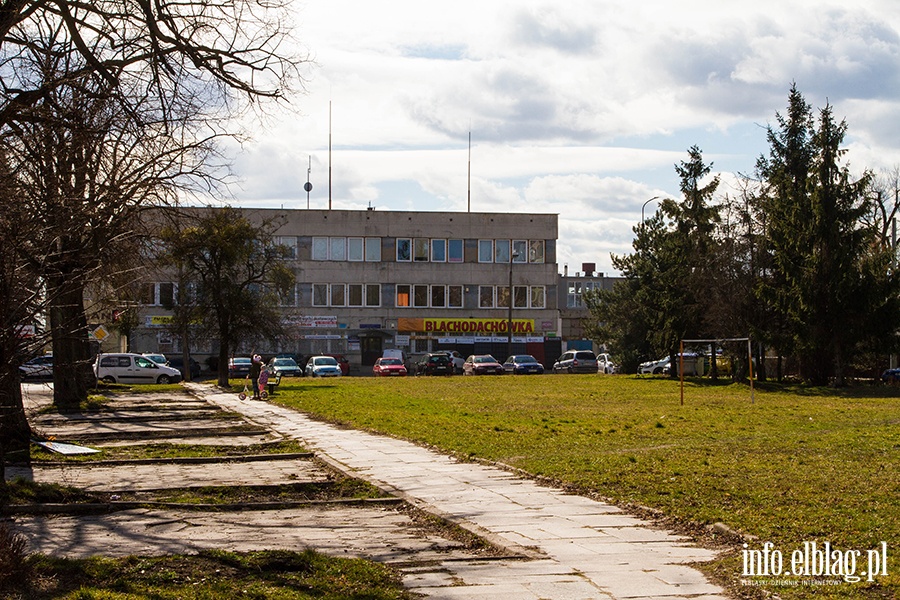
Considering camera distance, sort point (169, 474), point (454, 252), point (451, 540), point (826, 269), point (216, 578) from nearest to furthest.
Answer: point (216, 578)
point (451, 540)
point (169, 474)
point (826, 269)
point (454, 252)

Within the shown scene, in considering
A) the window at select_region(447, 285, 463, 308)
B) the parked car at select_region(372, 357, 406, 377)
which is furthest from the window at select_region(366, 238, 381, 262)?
the parked car at select_region(372, 357, 406, 377)

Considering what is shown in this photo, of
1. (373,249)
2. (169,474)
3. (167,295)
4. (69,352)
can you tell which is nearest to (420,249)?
(373,249)

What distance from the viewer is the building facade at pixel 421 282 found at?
84.6m

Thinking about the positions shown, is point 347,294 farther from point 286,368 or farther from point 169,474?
point 169,474

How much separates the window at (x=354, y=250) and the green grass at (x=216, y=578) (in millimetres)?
77126

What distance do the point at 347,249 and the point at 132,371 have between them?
33.6m

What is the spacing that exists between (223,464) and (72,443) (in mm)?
5135

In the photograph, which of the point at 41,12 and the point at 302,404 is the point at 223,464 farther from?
the point at 302,404

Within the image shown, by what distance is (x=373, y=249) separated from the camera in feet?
281

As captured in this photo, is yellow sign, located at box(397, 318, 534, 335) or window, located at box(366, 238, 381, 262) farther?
window, located at box(366, 238, 381, 262)

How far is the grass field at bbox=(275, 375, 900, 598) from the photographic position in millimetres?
8969

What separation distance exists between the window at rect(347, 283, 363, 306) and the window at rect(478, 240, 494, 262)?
10.5 metres

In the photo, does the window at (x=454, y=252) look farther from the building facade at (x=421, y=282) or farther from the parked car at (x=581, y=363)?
the parked car at (x=581, y=363)

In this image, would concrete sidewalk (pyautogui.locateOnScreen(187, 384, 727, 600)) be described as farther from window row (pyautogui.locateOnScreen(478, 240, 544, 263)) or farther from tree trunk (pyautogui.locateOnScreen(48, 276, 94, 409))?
window row (pyautogui.locateOnScreen(478, 240, 544, 263))
